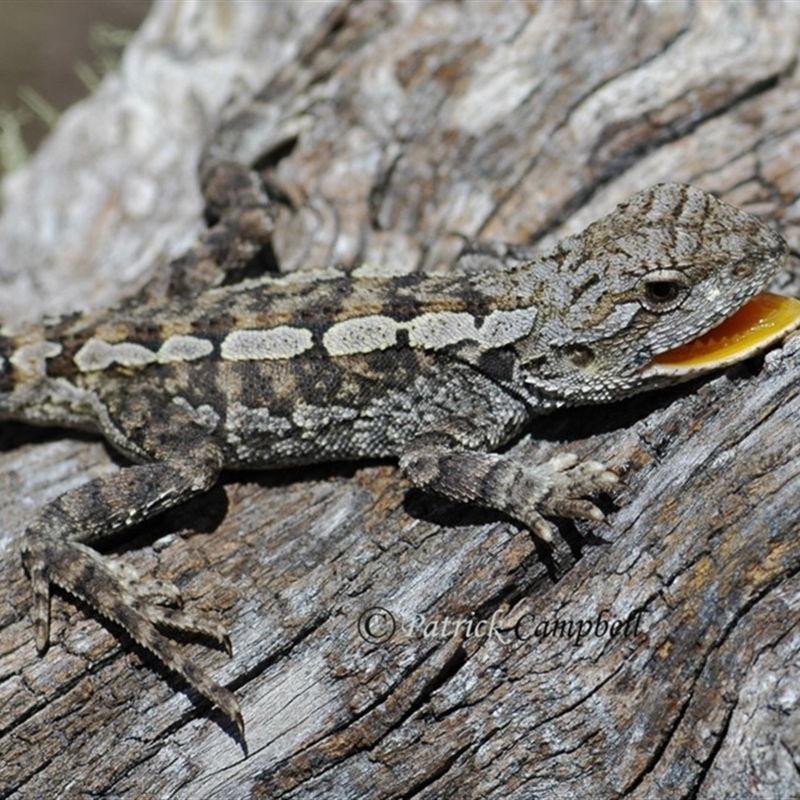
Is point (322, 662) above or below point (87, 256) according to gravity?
below

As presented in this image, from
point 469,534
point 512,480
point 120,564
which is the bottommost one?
point 469,534

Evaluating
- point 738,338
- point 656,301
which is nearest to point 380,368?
point 656,301

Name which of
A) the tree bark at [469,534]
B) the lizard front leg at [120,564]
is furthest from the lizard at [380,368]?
the tree bark at [469,534]

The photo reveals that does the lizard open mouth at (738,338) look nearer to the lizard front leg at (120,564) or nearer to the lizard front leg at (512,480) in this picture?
the lizard front leg at (512,480)

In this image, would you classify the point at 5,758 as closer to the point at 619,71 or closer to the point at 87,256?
the point at 87,256

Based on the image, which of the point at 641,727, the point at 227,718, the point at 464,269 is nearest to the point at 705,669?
the point at 641,727

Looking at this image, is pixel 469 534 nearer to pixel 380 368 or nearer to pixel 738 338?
pixel 380 368
